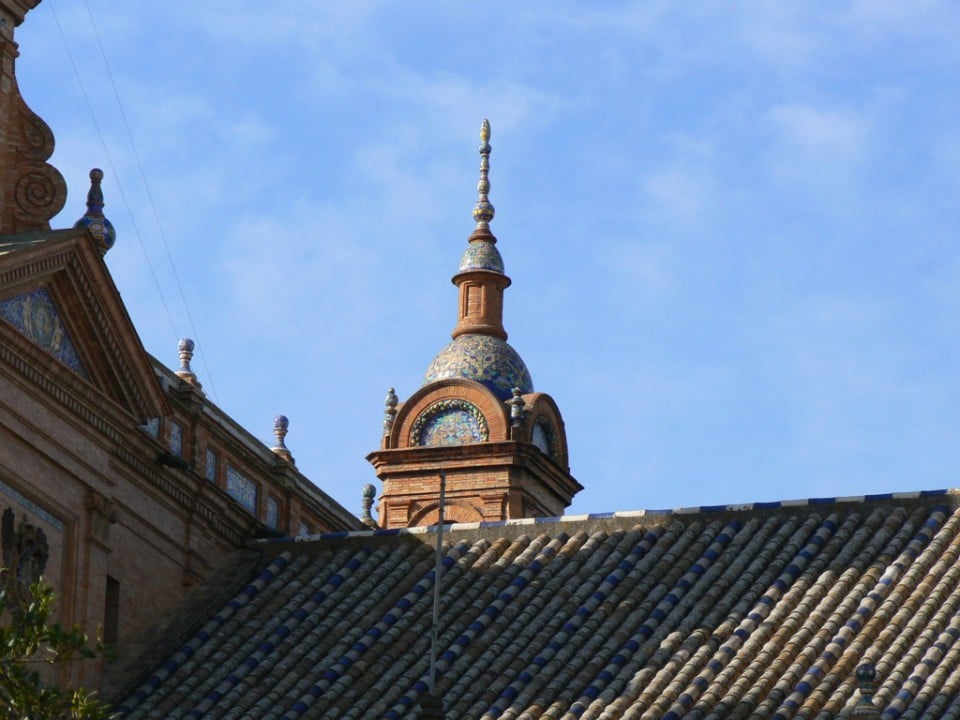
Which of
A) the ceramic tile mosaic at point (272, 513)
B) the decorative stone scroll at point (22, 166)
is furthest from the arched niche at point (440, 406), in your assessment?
the decorative stone scroll at point (22, 166)

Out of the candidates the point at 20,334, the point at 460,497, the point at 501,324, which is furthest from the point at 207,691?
the point at 501,324

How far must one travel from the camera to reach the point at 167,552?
31.9 meters

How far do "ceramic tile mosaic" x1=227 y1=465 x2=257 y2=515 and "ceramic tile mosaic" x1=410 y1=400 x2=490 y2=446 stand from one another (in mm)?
7367

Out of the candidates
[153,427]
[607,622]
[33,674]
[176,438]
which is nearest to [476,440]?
[176,438]

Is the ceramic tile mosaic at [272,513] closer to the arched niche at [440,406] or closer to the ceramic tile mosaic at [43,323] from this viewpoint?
the ceramic tile mosaic at [43,323]

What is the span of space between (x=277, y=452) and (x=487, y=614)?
21.9 ft

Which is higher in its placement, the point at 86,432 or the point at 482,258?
the point at 482,258

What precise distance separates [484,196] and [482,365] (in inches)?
137

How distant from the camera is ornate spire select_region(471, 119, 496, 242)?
4355cm

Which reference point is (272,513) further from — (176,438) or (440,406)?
(440,406)

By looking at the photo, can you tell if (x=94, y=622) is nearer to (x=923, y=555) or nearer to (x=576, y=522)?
(x=576, y=522)

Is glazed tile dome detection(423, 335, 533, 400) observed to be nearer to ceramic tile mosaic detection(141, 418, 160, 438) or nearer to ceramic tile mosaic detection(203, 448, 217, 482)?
ceramic tile mosaic detection(203, 448, 217, 482)

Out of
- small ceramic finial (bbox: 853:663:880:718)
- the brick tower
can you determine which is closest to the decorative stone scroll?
small ceramic finial (bbox: 853:663:880:718)

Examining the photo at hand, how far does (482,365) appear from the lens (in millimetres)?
42000
